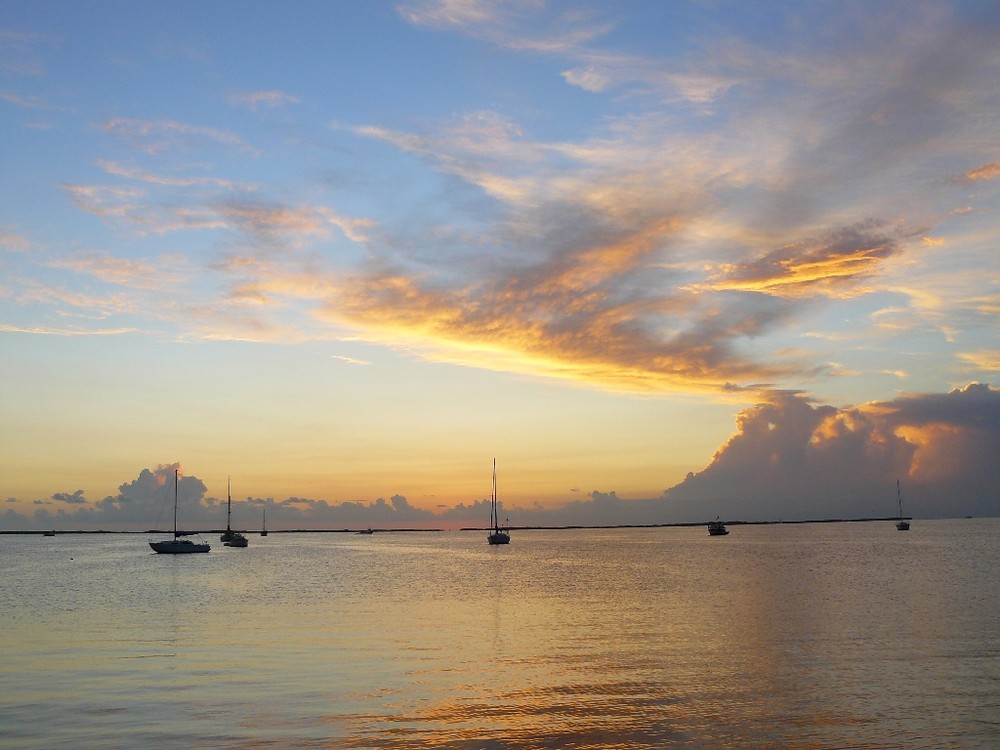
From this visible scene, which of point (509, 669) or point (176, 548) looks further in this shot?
point (176, 548)

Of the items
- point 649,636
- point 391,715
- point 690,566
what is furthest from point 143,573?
point 391,715

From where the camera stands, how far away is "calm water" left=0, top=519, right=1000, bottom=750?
27562 mm

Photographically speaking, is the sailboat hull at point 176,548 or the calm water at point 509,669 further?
the sailboat hull at point 176,548

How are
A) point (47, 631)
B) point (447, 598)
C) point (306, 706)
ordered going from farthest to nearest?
1. point (447, 598)
2. point (47, 631)
3. point (306, 706)

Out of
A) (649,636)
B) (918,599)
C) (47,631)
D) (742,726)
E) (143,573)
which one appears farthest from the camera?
(143,573)

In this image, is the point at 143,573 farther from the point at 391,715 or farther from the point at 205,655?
the point at 391,715

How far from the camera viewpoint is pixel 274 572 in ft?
381

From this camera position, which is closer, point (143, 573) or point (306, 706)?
point (306, 706)

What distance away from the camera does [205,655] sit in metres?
42.3

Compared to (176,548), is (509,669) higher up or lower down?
higher up

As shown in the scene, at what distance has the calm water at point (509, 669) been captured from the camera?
27.6 metres

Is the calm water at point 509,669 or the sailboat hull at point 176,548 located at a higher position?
the calm water at point 509,669

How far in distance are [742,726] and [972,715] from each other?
8408 mm

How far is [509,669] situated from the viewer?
127 feet
